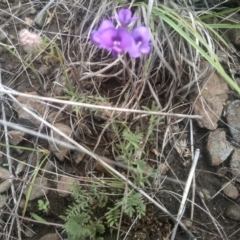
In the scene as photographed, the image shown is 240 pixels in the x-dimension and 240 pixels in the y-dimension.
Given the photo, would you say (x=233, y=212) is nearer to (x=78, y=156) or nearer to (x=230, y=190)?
(x=230, y=190)

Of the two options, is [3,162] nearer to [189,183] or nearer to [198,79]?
[189,183]

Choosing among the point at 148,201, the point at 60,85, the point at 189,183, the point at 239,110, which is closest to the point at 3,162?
the point at 60,85

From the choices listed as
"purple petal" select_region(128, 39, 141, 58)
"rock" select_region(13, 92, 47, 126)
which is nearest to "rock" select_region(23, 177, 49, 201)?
"rock" select_region(13, 92, 47, 126)

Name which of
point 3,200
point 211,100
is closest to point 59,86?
point 3,200

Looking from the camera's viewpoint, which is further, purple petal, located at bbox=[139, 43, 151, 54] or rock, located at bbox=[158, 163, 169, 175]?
rock, located at bbox=[158, 163, 169, 175]

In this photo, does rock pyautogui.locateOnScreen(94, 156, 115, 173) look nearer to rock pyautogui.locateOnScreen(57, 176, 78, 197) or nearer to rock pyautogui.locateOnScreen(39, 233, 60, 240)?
rock pyautogui.locateOnScreen(57, 176, 78, 197)

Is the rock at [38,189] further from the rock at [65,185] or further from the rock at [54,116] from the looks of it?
the rock at [54,116]
